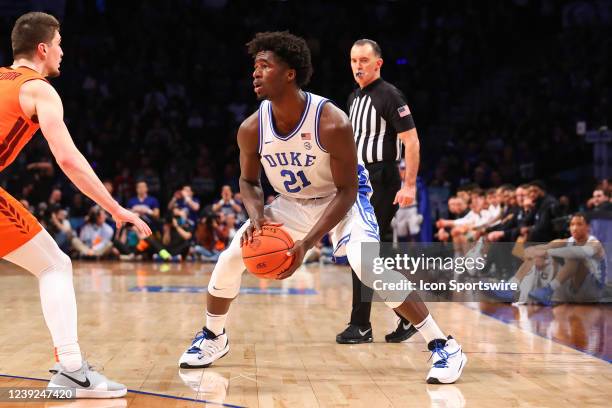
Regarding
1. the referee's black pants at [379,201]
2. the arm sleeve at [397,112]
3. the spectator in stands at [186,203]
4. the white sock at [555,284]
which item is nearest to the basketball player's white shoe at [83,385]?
the referee's black pants at [379,201]

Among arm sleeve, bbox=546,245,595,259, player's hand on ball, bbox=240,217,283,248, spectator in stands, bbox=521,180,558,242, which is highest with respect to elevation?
player's hand on ball, bbox=240,217,283,248

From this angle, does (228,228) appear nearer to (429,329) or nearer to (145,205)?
(145,205)

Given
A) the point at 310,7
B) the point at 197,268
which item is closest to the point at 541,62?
the point at 310,7

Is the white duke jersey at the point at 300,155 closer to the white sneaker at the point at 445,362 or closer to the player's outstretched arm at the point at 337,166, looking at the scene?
the player's outstretched arm at the point at 337,166

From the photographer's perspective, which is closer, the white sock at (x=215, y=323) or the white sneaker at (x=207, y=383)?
the white sneaker at (x=207, y=383)

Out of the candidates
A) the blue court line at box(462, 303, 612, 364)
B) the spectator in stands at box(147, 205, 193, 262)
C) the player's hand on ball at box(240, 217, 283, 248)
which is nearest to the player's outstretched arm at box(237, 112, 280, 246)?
the player's hand on ball at box(240, 217, 283, 248)

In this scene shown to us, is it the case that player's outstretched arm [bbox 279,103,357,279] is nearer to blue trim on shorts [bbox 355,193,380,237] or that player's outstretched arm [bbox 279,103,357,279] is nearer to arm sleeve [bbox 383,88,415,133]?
blue trim on shorts [bbox 355,193,380,237]

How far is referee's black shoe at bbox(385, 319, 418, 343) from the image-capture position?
5.92 metres

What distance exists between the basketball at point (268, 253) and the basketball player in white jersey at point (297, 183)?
52 mm

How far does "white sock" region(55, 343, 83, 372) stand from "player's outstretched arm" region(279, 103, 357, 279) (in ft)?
4.06

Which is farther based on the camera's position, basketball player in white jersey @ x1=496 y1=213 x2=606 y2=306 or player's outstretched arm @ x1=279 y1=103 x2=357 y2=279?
basketball player in white jersey @ x1=496 y1=213 x2=606 y2=306

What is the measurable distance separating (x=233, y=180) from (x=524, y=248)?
8.17 metres

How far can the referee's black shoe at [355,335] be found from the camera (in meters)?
5.85

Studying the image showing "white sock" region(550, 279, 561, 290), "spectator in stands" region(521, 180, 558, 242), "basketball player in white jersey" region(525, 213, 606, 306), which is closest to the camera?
"basketball player in white jersey" region(525, 213, 606, 306)
